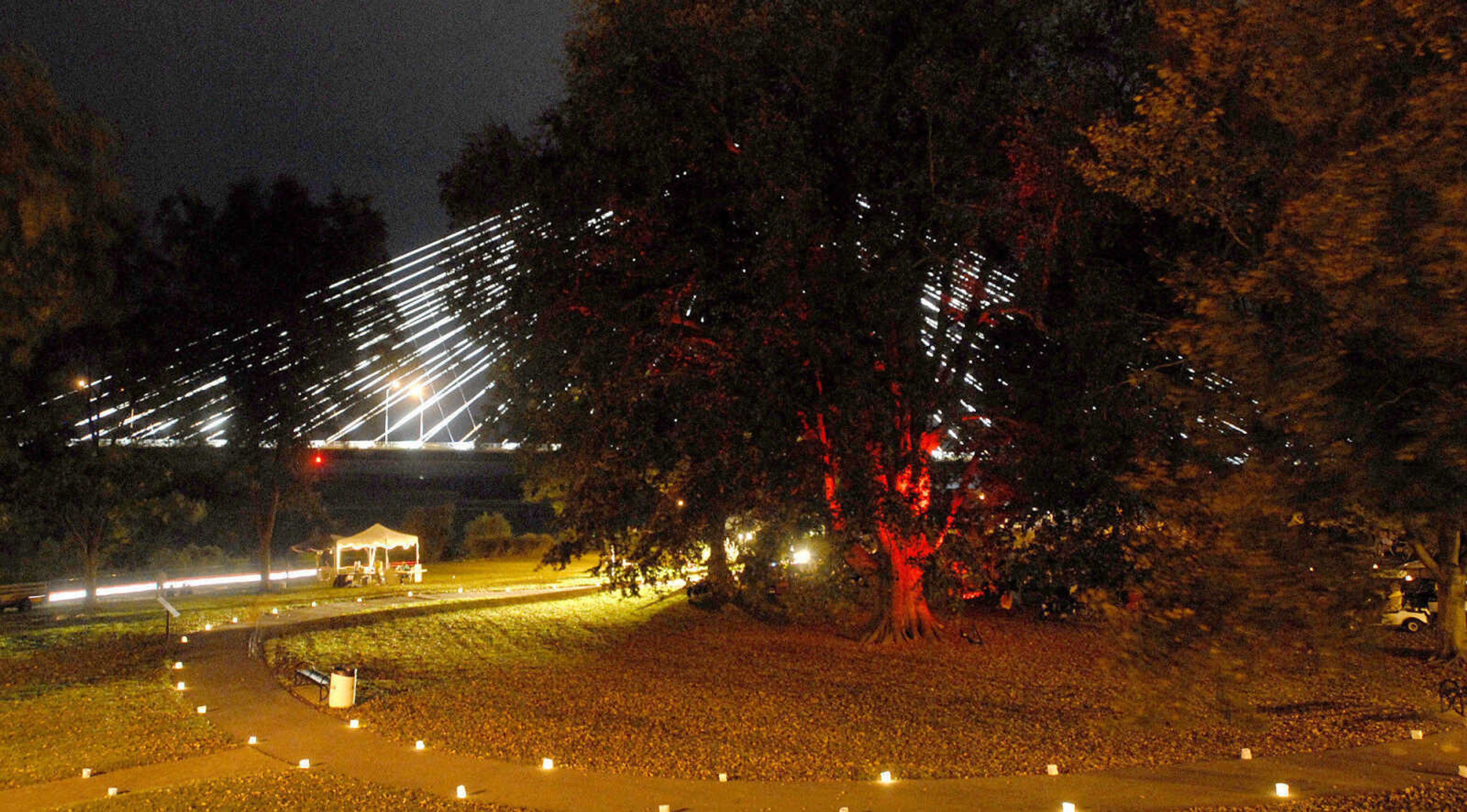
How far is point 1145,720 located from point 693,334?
11.1 m

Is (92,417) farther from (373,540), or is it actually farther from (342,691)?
(342,691)

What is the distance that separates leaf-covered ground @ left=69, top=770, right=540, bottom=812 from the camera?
27.7 ft

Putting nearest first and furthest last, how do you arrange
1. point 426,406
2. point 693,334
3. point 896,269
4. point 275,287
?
point 896,269
point 693,334
point 275,287
point 426,406

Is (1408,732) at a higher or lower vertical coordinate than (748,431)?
lower

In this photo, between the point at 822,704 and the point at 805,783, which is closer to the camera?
the point at 805,783

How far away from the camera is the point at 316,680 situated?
1357 cm

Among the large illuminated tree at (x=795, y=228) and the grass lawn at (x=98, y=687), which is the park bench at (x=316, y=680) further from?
the large illuminated tree at (x=795, y=228)

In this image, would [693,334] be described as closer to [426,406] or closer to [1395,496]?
[1395,496]

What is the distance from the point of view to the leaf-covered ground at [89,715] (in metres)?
10.3

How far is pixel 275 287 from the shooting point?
1312 inches

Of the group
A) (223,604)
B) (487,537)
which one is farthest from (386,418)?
(223,604)

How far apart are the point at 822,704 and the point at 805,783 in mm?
3989

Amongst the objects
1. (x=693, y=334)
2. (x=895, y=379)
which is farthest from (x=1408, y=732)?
(x=693, y=334)

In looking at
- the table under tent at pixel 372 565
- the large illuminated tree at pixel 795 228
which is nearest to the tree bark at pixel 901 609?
the large illuminated tree at pixel 795 228
